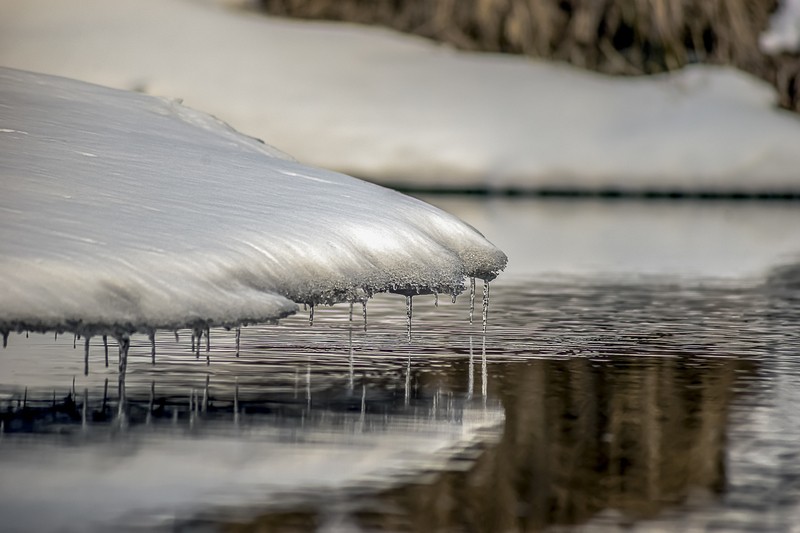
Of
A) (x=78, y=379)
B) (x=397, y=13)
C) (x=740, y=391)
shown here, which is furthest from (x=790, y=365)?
(x=397, y=13)

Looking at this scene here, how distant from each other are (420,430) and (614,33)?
22.2 metres

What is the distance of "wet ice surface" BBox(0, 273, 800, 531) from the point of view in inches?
181

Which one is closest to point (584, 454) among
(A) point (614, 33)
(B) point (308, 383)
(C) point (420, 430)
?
(C) point (420, 430)

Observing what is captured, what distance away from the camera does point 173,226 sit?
6453 mm

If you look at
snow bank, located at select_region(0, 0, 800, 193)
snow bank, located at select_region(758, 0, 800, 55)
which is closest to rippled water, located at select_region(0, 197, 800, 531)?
snow bank, located at select_region(0, 0, 800, 193)

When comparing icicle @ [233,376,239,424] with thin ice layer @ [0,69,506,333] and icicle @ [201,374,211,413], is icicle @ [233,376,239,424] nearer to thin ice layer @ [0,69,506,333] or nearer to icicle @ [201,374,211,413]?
icicle @ [201,374,211,413]

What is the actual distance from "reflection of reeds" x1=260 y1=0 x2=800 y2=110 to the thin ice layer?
61.7ft

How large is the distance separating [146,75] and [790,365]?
743 inches

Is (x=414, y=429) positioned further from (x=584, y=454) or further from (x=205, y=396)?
(x=205, y=396)

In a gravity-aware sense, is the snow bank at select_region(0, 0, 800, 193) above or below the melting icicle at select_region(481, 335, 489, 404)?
above

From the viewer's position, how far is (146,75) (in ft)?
Answer: 84.3

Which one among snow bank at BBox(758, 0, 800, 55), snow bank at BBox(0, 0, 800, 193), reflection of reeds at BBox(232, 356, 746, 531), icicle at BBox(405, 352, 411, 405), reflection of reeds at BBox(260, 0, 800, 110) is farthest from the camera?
snow bank at BBox(758, 0, 800, 55)

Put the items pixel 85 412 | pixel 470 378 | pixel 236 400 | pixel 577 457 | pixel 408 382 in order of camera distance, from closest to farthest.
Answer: pixel 577 457 → pixel 85 412 → pixel 236 400 → pixel 408 382 → pixel 470 378

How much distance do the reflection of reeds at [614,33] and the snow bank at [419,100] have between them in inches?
20.7
